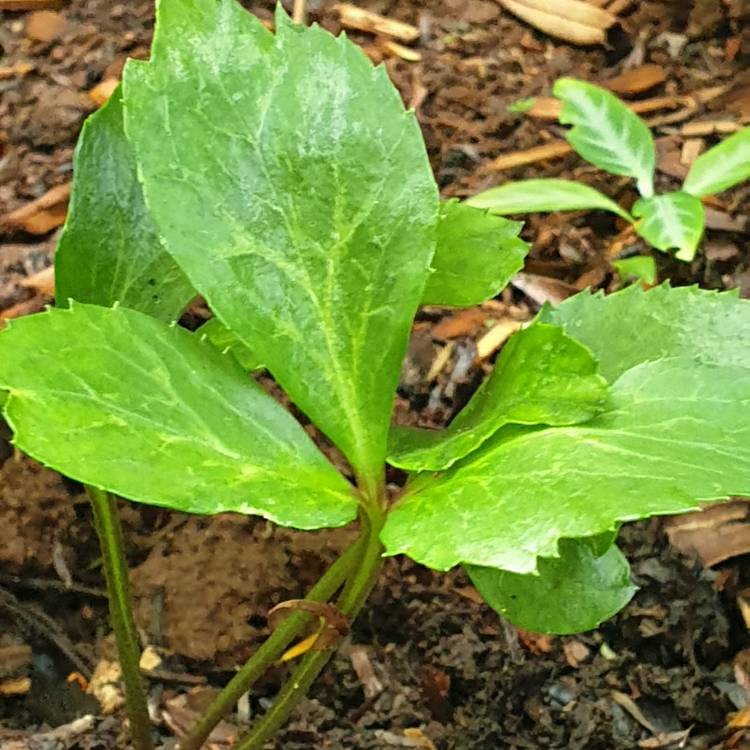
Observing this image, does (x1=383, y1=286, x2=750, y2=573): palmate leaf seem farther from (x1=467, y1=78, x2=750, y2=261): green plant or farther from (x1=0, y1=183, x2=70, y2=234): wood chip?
(x1=0, y1=183, x2=70, y2=234): wood chip

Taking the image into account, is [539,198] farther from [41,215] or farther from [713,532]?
[41,215]

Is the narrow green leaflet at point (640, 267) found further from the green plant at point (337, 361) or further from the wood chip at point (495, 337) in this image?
the green plant at point (337, 361)

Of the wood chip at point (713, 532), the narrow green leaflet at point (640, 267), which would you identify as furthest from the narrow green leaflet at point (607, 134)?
the wood chip at point (713, 532)

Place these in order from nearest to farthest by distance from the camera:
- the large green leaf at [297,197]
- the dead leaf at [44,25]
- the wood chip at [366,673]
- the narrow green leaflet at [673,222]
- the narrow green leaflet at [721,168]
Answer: the large green leaf at [297,197] < the wood chip at [366,673] < the narrow green leaflet at [673,222] < the narrow green leaflet at [721,168] < the dead leaf at [44,25]

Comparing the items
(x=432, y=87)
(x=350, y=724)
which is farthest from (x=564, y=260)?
(x=350, y=724)

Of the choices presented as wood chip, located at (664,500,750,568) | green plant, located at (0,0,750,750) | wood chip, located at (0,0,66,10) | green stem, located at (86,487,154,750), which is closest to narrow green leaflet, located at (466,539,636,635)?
green plant, located at (0,0,750,750)

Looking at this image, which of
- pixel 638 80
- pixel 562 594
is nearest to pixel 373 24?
pixel 638 80
